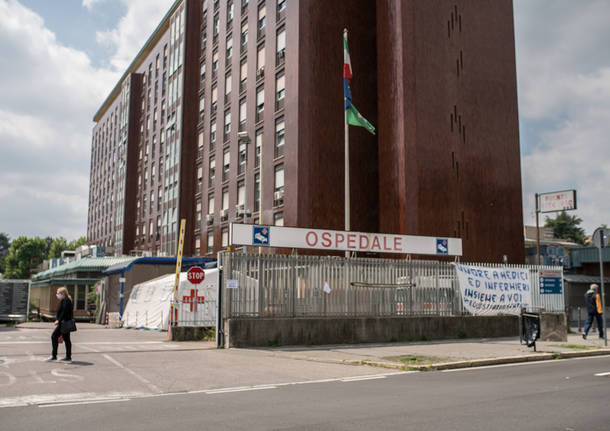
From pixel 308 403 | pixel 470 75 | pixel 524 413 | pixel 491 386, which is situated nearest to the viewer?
pixel 524 413

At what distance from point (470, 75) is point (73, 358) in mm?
32669

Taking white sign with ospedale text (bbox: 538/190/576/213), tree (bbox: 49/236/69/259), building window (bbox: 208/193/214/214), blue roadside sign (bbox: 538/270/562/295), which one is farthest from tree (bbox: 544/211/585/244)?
tree (bbox: 49/236/69/259)

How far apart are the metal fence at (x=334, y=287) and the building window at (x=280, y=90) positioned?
2056 cm

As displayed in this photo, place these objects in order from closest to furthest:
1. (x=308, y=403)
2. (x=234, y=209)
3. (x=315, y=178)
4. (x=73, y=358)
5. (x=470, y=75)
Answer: (x=308, y=403), (x=73, y=358), (x=315, y=178), (x=470, y=75), (x=234, y=209)

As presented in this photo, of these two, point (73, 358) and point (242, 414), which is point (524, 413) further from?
point (73, 358)

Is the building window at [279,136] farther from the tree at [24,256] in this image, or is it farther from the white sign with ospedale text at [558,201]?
the tree at [24,256]

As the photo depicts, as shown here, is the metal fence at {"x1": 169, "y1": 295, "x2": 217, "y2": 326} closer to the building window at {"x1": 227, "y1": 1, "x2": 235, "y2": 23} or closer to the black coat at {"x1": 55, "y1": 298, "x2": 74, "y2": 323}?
the black coat at {"x1": 55, "y1": 298, "x2": 74, "y2": 323}

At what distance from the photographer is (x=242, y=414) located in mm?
6816

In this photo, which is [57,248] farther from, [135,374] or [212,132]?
[135,374]

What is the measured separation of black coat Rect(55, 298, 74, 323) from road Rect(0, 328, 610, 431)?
3.22m

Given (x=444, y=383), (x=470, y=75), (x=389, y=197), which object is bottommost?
(x=444, y=383)

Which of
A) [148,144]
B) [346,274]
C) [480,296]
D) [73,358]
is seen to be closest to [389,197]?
[480,296]

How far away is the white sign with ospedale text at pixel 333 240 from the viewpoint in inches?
658

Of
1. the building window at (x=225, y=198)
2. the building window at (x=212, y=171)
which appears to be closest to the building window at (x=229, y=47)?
the building window at (x=212, y=171)
